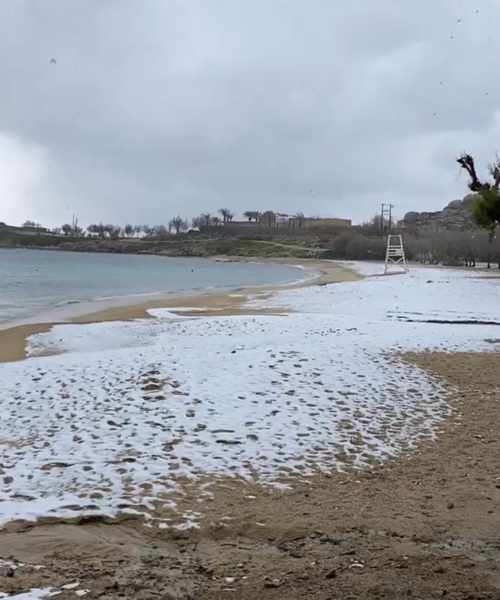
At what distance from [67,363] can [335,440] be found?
5926 mm

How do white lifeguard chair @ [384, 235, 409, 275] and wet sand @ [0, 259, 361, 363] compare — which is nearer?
wet sand @ [0, 259, 361, 363]

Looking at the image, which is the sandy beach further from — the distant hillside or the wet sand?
→ the distant hillside

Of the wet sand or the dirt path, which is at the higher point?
the dirt path

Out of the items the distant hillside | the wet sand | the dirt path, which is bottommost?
the wet sand

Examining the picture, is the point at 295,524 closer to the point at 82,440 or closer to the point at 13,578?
the point at 13,578

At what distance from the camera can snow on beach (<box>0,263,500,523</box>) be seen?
582 centimetres

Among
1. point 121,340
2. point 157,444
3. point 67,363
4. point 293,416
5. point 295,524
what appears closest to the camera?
point 295,524

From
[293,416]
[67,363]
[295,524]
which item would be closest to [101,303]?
[67,363]

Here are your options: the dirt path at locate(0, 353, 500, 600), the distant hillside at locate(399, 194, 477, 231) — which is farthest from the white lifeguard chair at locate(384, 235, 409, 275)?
the dirt path at locate(0, 353, 500, 600)

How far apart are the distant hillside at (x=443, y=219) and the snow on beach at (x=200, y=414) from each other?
4029 inches

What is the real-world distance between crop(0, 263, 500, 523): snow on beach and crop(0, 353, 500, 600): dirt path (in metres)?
0.41

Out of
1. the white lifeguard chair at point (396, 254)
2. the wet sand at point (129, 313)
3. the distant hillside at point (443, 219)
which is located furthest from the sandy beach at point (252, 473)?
the distant hillside at point (443, 219)

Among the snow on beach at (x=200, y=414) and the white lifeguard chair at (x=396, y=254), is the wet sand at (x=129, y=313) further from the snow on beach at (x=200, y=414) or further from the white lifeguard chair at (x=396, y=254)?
the white lifeguard chair at (x=396, y=254)

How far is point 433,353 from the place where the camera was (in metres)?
12.6
